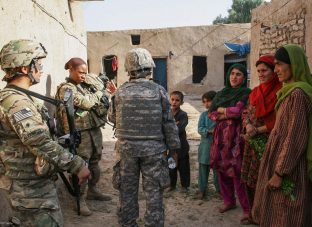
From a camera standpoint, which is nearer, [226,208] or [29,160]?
[29,160]

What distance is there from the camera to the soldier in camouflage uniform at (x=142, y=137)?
2965 millimetres

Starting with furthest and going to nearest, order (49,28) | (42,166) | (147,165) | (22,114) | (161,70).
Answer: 1. (161,70)
2. (49,28)
3. (147,165)
4. (42,166)
5. (22,114)

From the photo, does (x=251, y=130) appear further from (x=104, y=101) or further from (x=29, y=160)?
(x=29, y=160)

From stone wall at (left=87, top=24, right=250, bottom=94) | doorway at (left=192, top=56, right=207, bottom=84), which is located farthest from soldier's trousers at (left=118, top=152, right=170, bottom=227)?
doorway at (left=192, top=56, right=207, bottom=84)

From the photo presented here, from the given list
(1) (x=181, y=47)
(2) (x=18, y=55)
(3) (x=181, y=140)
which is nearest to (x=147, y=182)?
(3) (x=181, y=140)

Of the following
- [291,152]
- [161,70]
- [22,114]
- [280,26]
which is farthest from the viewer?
[161,70]

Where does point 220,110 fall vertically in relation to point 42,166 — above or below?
above

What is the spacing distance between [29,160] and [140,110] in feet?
3.73

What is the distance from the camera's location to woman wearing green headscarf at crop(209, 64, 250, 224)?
3.49 meters

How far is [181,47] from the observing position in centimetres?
1848

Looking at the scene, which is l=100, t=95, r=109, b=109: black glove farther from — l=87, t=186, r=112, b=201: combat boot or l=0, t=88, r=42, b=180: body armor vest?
l=0, t=88, r=42, b=180: body armor vest

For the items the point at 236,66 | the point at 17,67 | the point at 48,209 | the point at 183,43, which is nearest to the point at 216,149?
the point at 236,66

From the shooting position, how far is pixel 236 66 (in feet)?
11.4

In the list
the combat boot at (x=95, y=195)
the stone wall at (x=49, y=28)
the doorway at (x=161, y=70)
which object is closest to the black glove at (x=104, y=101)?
the stone wall at (x=49, y=28)
